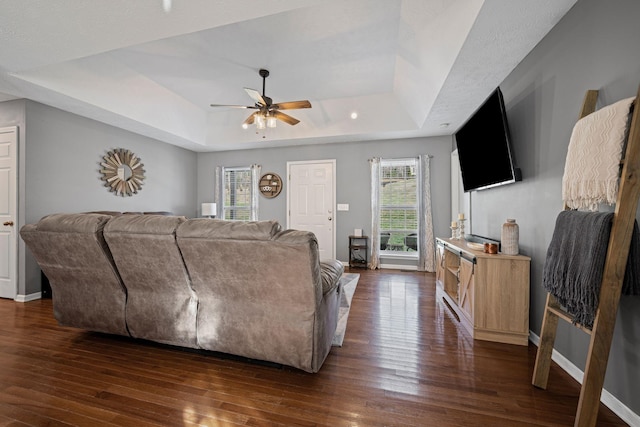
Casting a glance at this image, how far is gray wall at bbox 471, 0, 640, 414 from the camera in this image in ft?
4.78

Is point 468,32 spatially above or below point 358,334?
above

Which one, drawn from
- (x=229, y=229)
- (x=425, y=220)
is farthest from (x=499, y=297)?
(x=425, y=220)

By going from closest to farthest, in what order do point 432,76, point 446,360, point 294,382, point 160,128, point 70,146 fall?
1. point 294,382
2. point 446,360
3. point 432,76
4. point 70,146
5. point 160,128

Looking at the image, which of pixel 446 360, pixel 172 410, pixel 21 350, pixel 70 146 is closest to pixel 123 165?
pixel 70 146

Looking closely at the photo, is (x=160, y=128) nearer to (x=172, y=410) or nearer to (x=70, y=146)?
(x=70, y=146)

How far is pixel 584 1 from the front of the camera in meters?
1.78

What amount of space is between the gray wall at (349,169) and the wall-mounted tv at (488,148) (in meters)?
1.55

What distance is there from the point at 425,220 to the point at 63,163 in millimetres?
5785

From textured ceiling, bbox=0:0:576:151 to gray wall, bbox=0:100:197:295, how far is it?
0.25 metres

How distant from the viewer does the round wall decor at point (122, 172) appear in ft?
14.5

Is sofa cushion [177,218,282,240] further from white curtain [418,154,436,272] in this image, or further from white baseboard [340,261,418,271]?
white curtain [418,154,436,272]

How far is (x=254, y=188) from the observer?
20.1 ft

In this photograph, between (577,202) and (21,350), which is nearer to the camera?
(577,202)

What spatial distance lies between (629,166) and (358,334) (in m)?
2.08
